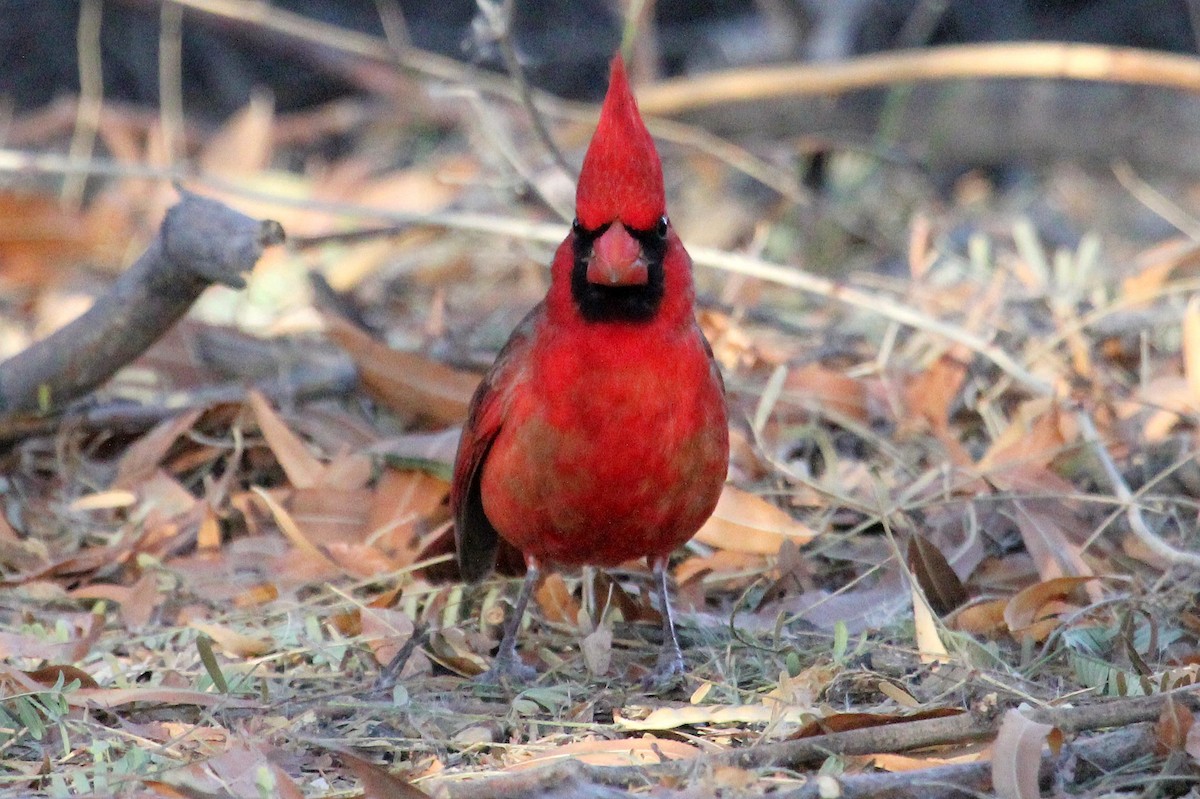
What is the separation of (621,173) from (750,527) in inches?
43.8

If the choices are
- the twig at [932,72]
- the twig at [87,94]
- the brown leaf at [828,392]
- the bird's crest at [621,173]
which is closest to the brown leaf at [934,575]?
the brown leaf at [828,392]

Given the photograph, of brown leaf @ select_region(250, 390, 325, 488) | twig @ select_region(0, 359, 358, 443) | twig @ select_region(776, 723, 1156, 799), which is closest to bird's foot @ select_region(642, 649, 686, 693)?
twig @ select_region(776, 723, 1156, 799)

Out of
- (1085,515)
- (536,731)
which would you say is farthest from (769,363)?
(536,731)

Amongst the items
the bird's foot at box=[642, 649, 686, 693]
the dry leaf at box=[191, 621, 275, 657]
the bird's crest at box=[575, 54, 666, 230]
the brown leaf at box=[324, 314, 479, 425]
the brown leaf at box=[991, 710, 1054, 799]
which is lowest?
the dry leaf at box=[191, 621, 275, 657]

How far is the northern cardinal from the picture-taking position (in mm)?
2797

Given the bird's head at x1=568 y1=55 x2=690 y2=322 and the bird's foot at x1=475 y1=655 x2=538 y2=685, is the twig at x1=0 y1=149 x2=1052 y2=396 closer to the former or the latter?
the bird's head at x1=568 y1=55 x2=690 y2=322

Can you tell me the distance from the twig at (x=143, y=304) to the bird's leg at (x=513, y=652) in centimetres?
92

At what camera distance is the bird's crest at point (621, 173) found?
2.74 m

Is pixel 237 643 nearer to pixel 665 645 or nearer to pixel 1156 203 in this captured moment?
pixel 665 645

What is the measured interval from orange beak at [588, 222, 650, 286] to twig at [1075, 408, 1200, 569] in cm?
136

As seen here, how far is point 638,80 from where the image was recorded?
254 inches

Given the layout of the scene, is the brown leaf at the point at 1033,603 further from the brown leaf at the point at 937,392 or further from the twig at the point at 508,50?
the twig at the point at 508,50

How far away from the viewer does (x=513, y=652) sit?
324 cm

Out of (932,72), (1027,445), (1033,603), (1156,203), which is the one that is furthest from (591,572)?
(1156,203)
